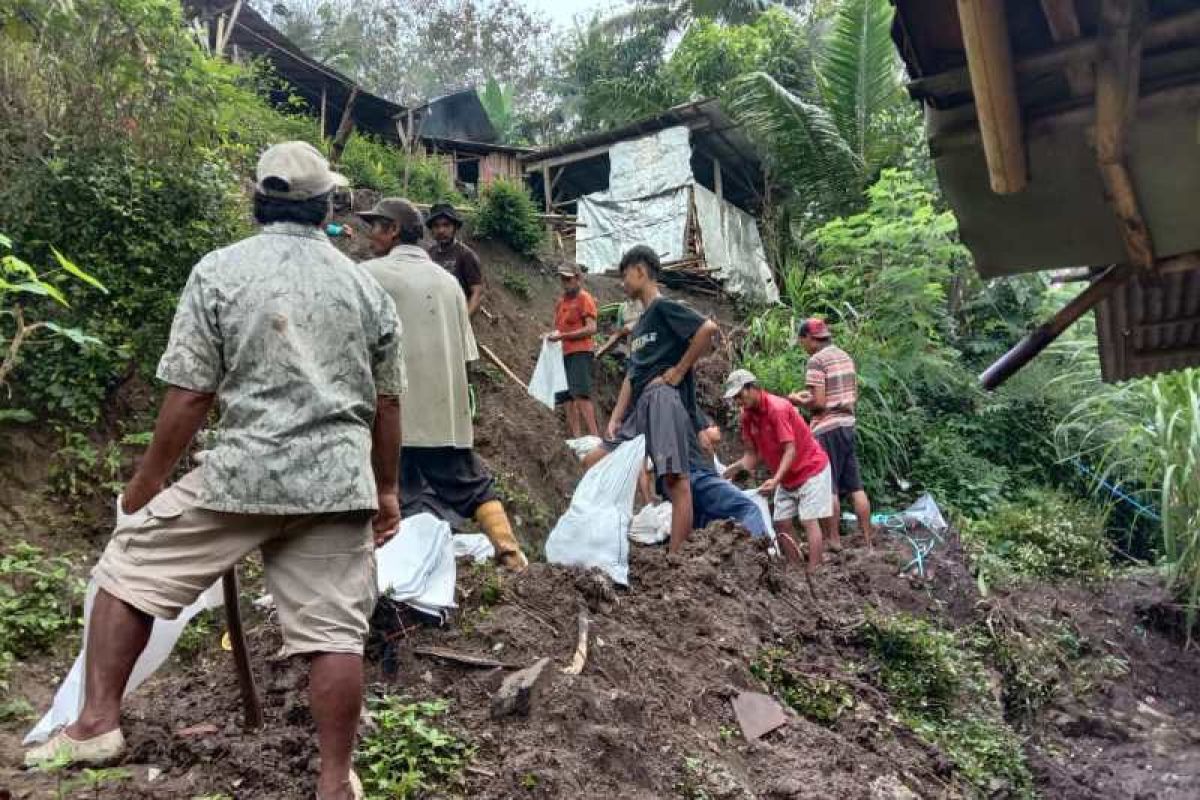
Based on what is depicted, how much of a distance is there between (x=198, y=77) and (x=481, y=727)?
13.7 ft

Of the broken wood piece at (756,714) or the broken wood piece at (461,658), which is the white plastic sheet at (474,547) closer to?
the broken wood piece at (461,658)

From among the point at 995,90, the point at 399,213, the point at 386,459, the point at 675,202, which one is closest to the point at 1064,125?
the point at 995,90

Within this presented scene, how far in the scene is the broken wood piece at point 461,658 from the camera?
10.2ft

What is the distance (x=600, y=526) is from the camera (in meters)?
4.08

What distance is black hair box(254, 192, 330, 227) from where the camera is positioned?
2.39m

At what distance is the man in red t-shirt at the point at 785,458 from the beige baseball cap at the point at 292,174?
12.1 feet

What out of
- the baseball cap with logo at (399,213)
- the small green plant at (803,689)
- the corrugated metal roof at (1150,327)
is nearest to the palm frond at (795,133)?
the corrugated metal roof at (1150,327)

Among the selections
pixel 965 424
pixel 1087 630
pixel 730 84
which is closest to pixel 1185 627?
pixel 1087 630

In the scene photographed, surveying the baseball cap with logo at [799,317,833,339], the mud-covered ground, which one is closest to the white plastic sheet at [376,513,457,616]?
the mud-covered ground

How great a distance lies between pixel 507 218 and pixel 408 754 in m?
9.33

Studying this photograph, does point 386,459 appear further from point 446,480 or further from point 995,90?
point 995,90

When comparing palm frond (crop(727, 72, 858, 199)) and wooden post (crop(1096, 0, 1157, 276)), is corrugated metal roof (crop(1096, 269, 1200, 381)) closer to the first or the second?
wooden post (crop(1096, 0, 1157, 276))

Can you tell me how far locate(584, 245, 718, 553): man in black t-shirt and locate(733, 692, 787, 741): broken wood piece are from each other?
111cm

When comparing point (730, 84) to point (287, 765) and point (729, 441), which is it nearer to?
point (729, 441)
